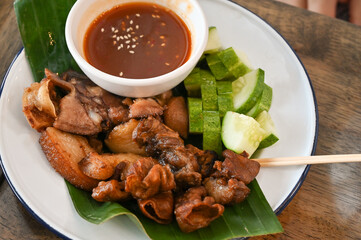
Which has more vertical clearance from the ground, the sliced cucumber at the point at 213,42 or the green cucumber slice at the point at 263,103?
the sliced cucumber at the point at 213,42

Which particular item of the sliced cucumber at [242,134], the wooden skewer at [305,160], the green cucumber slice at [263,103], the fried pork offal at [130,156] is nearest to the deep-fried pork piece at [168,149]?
the fried pork offal at [130,156]

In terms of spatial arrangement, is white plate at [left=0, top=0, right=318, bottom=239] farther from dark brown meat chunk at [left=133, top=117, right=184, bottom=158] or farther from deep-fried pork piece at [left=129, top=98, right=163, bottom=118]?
deep-fried pork piece at [left=129, top=98, right=163, bottom=118]

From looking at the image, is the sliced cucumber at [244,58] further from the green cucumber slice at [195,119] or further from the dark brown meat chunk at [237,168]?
the dark brown meat chunk at [237,168]

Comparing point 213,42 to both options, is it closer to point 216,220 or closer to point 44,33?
point 44,33

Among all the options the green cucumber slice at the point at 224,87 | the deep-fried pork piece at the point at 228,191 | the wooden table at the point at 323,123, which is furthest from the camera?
the green cucumber slice at the point at 224,87

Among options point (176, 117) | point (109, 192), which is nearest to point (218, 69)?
point (176, 117)

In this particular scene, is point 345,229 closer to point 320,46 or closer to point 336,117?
point 336,117
